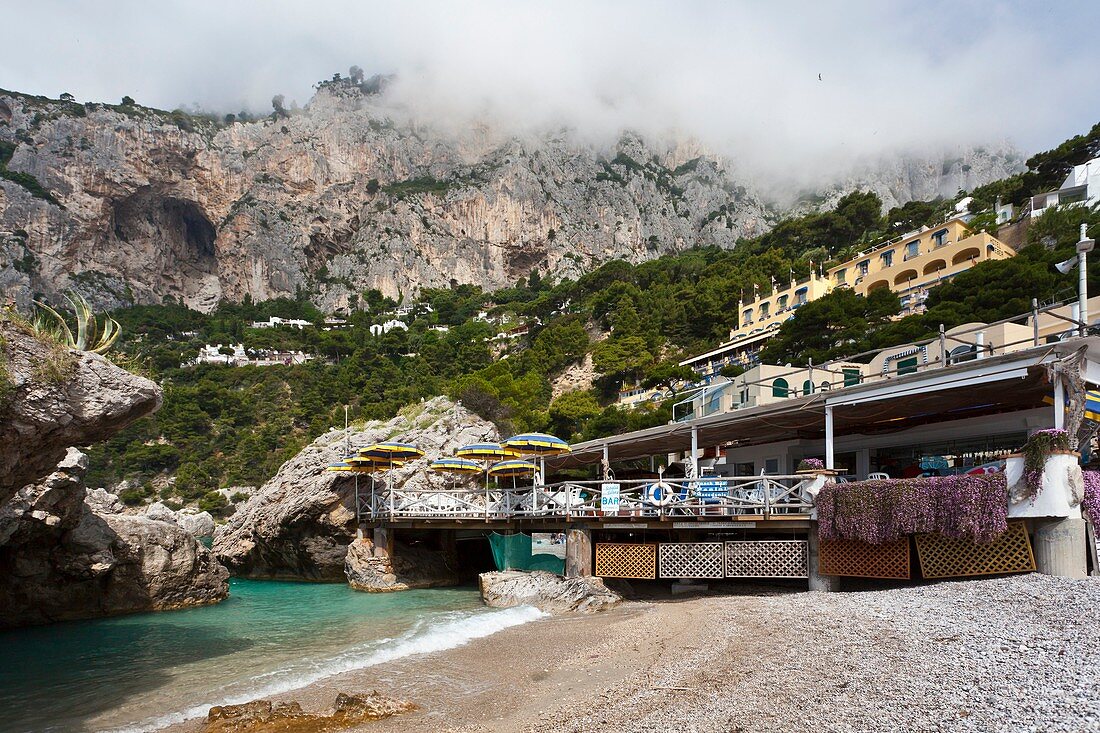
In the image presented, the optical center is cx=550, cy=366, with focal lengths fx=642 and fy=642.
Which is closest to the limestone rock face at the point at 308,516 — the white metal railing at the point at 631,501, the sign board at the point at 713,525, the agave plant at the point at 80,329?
the white metal railing at the point at 631,501

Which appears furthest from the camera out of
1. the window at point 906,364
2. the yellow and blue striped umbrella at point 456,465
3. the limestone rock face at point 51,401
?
the yellow and blue striped umbrella at point 456,465

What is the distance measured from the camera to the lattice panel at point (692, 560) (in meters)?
14.4

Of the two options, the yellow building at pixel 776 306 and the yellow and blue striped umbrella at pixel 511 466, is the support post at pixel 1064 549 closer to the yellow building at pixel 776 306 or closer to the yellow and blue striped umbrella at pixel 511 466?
the yellow and blue striped umbrella at pixel 511 466

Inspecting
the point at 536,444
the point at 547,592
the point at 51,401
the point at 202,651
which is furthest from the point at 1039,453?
the point at 202,651

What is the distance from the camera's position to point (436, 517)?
20.9 metres

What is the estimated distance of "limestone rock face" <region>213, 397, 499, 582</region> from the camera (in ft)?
79.1

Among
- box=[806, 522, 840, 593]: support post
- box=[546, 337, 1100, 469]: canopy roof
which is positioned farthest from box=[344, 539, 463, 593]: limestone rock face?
box=[806, 522, 840, 593]: support post

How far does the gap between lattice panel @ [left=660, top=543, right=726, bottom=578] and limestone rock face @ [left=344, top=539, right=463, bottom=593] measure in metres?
10.0

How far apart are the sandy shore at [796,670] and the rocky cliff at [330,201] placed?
115 m

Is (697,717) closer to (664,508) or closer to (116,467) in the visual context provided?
(664,508)

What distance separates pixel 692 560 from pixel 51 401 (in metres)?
12.2

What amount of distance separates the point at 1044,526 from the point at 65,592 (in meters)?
22.0

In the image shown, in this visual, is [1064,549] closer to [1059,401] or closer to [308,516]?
[1059,401]


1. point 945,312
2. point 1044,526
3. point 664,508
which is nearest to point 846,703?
point 1044,526
